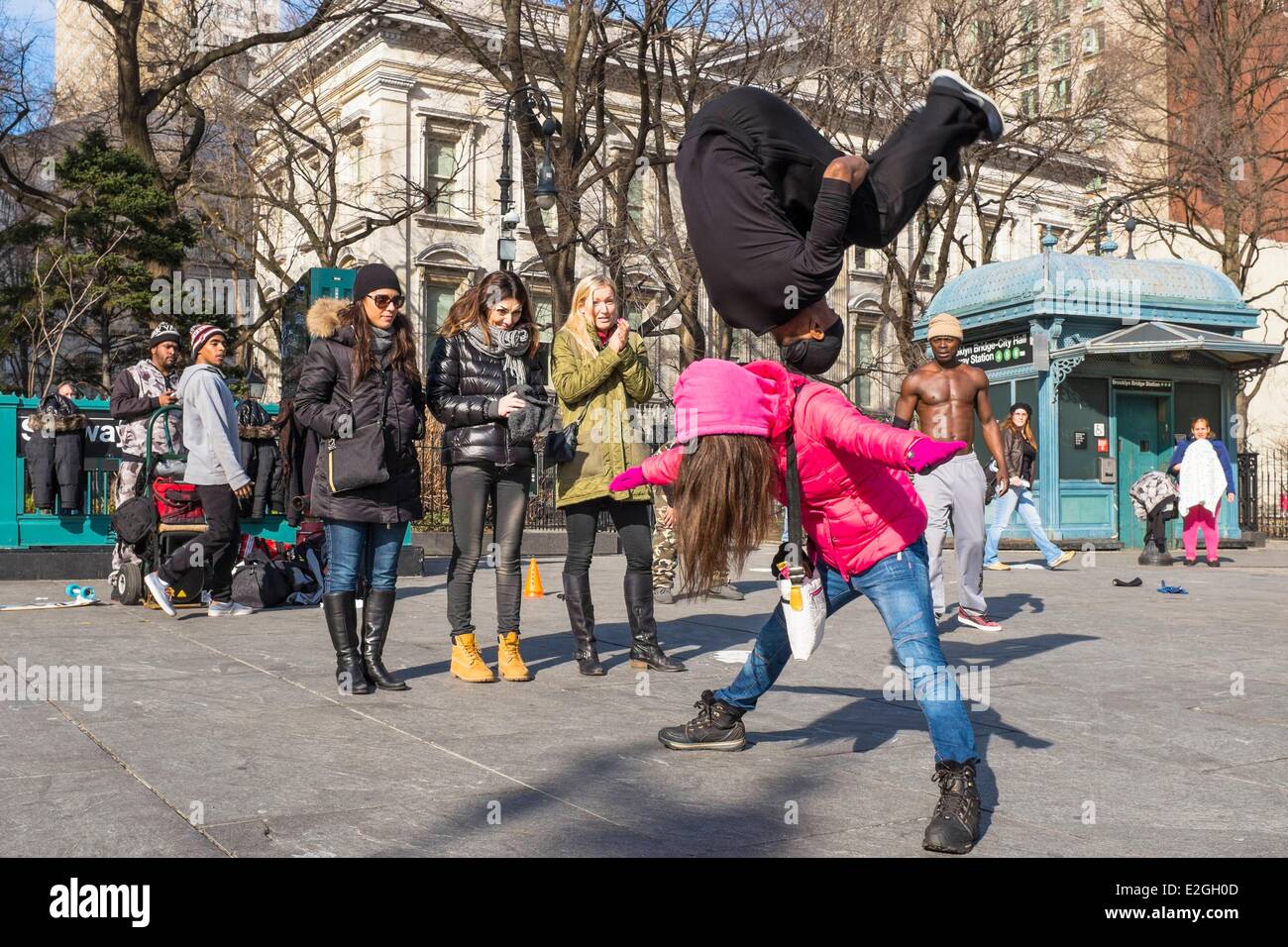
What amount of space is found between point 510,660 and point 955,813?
308cm

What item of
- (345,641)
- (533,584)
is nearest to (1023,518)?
(533,584)

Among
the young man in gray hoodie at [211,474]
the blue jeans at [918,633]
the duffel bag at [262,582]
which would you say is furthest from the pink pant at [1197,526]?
the blue jeans at [918,633]

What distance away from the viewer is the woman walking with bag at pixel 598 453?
623cm

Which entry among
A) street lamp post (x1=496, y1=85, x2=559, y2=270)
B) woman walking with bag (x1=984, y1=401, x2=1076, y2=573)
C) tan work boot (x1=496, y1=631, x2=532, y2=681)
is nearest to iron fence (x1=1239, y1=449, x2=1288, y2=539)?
woman walking with bag (x1=984, y1=401, x2=1076, y2=573)

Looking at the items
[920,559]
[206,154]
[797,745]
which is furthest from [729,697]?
[206,154]

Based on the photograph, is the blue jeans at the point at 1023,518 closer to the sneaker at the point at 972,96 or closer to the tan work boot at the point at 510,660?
the tan work boot at the point at 510,660

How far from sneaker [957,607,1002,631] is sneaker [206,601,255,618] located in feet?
16.8

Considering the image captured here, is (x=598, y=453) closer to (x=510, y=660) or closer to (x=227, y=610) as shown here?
(x=510, y=660)

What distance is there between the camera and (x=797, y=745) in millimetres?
4613

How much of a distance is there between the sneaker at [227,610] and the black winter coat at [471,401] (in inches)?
133

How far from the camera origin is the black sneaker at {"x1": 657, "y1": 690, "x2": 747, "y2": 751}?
444 centimetres

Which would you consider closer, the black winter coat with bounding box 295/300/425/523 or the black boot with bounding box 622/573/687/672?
the black winter coat with bounding box 295/300/425/523

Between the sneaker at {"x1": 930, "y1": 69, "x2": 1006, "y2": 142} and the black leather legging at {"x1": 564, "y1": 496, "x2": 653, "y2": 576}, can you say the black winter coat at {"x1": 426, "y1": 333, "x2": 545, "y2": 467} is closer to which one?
the black leather legging at {"x1": 564, "y1": 496, "x2": 653, "y2": 576}

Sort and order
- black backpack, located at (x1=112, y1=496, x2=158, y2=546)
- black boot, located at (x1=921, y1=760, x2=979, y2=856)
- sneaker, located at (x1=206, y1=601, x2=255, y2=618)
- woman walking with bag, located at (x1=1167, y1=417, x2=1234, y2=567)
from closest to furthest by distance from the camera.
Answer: black boot, located at (x1=921, y1=760, x2=979, y2=856) < sneaker, located at (x1=206, y1=601, x2=255, y2=618) < black backpack, located at (x1=112, y1=496, x2=158, y2=546) < woman walking with bag, located at (x1=1167, y1=417, x2=1234, y2=567)
